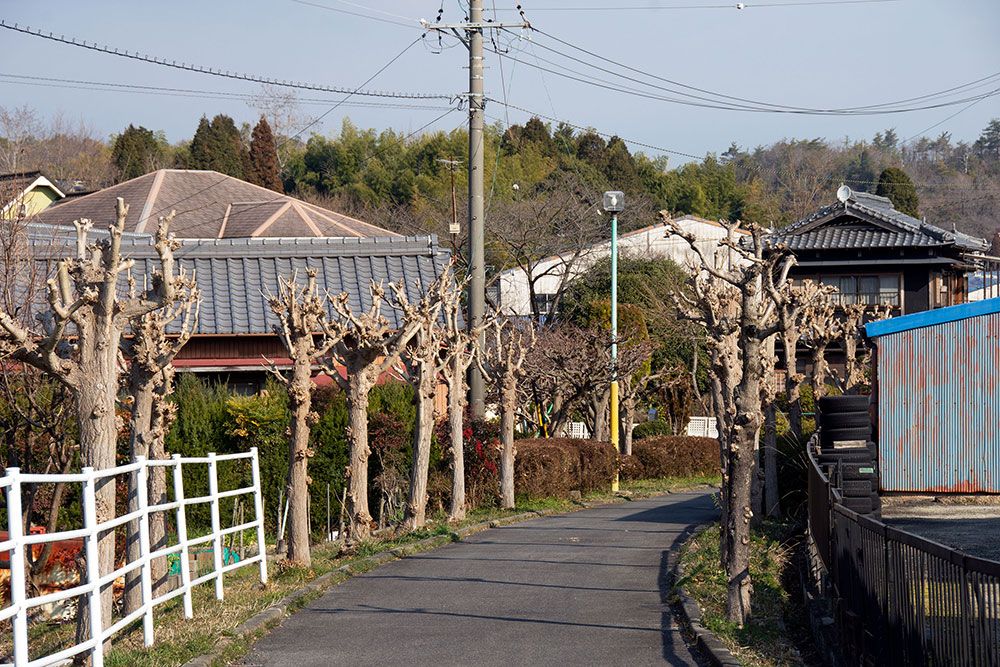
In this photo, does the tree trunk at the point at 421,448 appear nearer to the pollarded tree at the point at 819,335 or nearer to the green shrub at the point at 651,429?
the pollarded tree at the point at 819,335

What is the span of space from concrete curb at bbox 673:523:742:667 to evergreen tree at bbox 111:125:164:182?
5077 cm

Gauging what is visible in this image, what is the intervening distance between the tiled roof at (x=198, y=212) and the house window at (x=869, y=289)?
52.8 feet

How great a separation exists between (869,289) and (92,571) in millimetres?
33824

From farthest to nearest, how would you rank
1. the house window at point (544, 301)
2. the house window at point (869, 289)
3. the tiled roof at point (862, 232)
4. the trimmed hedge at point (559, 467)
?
1. the house window at point (544, 301)
2. the house window at point (869, 289)
3. the tiled roof at point (862, 232)
4. the trimmed hedge at point (559, 467)

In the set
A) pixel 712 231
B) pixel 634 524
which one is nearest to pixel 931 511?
pixel 634 524

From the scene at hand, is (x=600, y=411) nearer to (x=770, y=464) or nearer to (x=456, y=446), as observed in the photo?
(x=456, y=446)

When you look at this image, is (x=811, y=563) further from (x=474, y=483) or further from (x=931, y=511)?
(x=474, y=483)

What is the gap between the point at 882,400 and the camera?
2056 cm

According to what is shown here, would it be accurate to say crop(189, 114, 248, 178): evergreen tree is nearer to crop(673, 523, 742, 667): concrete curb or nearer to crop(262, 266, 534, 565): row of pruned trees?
crop(262, 266, 534, 565): row of pruned trees

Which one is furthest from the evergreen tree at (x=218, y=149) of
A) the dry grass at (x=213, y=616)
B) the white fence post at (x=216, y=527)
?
the white fence post at (x=216, y=527)

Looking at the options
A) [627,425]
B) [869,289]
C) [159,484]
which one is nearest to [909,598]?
[159,484]

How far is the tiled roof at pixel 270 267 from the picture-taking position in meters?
21.0

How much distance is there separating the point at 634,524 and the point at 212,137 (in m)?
46.4

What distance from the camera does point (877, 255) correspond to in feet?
121
